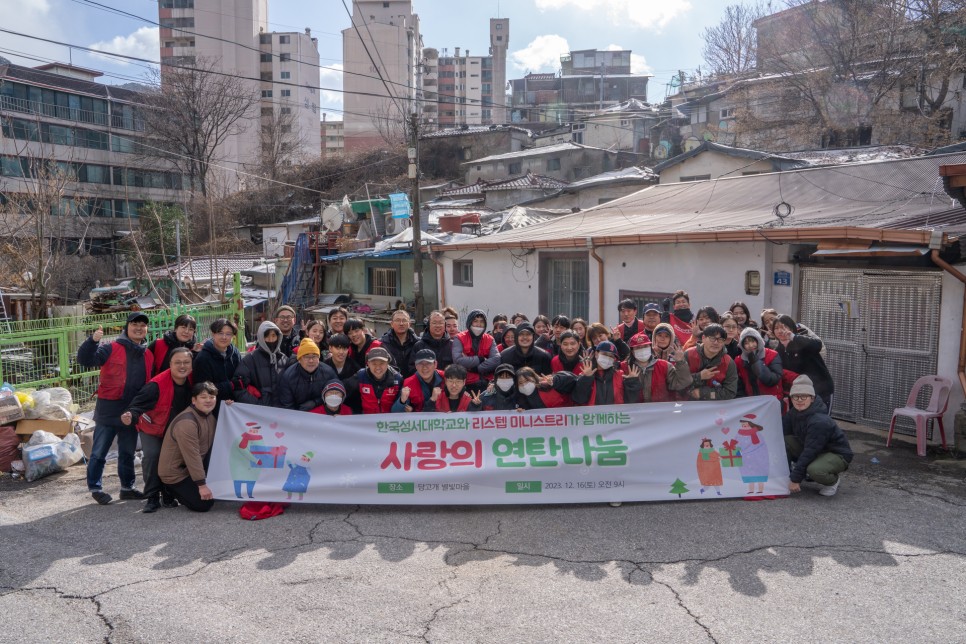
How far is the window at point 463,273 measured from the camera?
64.0ft

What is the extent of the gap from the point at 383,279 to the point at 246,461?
19.3 metres

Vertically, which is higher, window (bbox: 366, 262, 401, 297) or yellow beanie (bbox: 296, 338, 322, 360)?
window (bbox: 366, 262, 401, 297)

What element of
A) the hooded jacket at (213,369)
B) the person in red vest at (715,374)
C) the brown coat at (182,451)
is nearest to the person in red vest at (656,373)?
the person in red vest at (715,374)

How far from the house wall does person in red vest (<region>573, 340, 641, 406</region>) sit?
46.0 feet

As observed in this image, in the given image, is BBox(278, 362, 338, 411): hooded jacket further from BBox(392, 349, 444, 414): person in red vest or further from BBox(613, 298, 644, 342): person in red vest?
BBox(613, 298, 644, 342): person in red vest

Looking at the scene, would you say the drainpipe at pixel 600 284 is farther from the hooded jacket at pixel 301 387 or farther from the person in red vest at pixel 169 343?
the person in red vest at pixel 169 343

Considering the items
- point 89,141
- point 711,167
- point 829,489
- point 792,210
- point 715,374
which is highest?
point 89,141

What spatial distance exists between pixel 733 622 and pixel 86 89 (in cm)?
5471

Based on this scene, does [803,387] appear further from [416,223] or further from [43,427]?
[416,223]

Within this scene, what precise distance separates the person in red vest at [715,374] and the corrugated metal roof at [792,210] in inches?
115

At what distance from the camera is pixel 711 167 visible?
20.9 meters

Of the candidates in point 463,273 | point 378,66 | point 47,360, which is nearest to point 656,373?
point 47,360

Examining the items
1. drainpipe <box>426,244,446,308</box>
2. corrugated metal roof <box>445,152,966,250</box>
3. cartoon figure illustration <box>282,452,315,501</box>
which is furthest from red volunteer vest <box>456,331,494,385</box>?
drainpipe <box>426,244,446,308</box>

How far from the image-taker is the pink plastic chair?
306 inches
